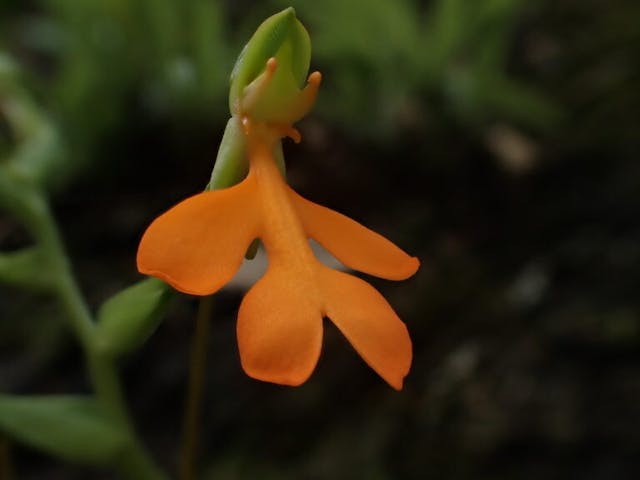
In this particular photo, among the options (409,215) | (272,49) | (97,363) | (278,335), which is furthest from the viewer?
(409,215)

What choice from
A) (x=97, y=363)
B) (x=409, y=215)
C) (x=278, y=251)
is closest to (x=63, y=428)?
(x=97, y=363)

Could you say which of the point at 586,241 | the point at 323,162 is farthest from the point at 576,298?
the point at 323,162

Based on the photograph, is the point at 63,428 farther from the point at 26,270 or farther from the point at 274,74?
the point at 274,74

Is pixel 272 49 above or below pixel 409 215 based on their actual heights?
above

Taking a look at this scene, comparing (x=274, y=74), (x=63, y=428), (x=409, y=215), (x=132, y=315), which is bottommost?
(x=409, y=215)

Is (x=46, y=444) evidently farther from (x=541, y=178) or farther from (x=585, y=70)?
(x=585, y=70)

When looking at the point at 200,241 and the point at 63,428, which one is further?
the point at 63,428

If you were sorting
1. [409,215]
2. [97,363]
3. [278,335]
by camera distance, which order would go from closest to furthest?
[278,335] → [97,363] → [409,215]
